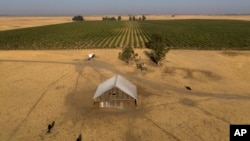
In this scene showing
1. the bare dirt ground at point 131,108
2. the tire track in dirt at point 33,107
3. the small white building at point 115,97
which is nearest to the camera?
the tire track in dirt at point 33,107

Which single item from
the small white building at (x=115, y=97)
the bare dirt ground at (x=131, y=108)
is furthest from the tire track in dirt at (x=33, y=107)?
the small white building at (x=115, y=97)

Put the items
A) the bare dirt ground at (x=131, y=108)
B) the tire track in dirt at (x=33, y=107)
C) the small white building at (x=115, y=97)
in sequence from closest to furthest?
the tire track in dirt at (x=33, y=107) < the bare dirt ground at (x=131, y=108) < the small white building at (x=115, y=97)

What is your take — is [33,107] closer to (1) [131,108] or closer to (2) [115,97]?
(2) [115,97]

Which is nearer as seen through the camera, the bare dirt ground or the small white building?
the bare dirt ground

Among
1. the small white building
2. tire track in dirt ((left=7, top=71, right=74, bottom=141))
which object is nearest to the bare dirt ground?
tire track in dirt ((left=7, top=71, right=74, bottom=141))

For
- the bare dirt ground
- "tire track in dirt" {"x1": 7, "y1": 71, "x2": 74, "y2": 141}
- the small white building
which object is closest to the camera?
"tire track in dirt" {"x1": 7, "y1": 71, "x2": 74, "y2": 141}

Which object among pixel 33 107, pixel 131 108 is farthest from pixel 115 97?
pixel 33 107

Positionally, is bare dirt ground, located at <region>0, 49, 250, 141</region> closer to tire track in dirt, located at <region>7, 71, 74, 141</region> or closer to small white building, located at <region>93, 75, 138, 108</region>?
tire track in dirt, located at <region>7, 71, 74, 141</region>

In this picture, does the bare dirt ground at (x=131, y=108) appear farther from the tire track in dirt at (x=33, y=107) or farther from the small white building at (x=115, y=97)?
the small white building at (x=115, y=97)
